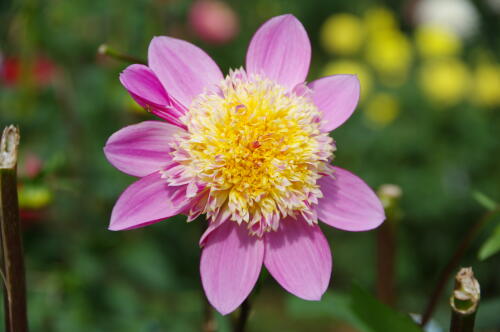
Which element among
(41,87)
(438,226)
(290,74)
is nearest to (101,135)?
(41,87)

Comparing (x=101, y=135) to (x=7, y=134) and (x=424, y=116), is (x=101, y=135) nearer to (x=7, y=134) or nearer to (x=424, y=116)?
(x=7, y=134)

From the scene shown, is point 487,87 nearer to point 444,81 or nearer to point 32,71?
point 444,81

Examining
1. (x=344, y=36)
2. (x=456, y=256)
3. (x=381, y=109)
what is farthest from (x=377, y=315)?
(x=344, y=36)

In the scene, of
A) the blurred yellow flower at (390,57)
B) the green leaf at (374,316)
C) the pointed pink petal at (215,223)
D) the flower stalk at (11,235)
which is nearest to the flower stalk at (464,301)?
the green leaf at (374,316)

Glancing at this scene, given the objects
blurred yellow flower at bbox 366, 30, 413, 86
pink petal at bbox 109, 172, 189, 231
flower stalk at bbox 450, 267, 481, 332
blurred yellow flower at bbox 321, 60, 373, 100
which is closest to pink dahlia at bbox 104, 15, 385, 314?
pink petal at bbox 109, 172, 189, 231

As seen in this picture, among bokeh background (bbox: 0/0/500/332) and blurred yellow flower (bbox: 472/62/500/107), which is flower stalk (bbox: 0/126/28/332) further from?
blurred yellow flower (bbox: 472/62/500/107)

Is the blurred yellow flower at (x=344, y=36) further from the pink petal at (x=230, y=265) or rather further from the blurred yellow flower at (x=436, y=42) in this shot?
Answer: the pink petal at (x=230, y=265)
